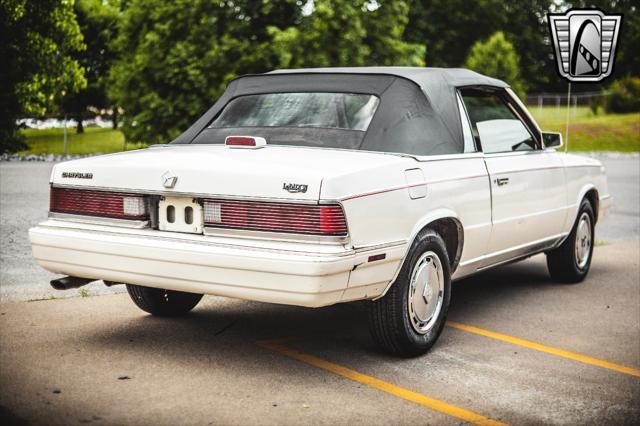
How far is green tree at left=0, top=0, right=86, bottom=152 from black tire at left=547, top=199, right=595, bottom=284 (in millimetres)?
15505

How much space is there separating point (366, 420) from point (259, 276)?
0.90m

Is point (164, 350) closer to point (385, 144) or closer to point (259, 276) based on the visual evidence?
point (259, 276)

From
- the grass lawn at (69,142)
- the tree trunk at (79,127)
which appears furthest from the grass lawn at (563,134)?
the tree trunk at (79,127)

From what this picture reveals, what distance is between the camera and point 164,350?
5.07 metres

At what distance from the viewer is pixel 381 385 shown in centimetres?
455

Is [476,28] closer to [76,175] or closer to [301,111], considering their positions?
[301,111]

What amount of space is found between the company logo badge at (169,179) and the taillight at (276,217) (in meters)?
0.21

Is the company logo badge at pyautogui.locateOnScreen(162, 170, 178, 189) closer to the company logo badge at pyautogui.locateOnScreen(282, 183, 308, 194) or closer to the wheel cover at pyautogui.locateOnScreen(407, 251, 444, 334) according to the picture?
the company logo badge at pyautogui.locateOnScreen(282, 183, 308, 194)

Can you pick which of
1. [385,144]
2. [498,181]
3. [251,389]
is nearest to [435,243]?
[385,144]

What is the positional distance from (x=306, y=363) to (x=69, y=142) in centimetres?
2356

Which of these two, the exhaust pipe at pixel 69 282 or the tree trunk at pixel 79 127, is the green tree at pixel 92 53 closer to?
the tree trunk at pixel 79 127

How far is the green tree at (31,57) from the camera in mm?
20156

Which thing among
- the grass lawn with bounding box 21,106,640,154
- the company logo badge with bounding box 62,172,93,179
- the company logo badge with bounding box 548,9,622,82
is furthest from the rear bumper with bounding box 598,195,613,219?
the grass lawn with bounding box 21,106,640,154

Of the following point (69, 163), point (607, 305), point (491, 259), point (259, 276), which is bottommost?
point (607, 305)
